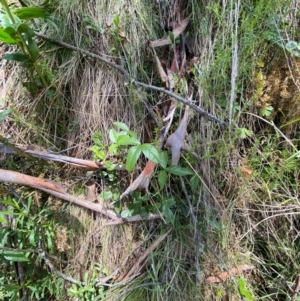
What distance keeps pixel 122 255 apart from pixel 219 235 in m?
0.32

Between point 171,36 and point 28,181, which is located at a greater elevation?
point 171,36

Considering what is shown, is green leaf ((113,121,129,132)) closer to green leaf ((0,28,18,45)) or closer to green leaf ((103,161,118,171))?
green leaf ((103,161,118,171))

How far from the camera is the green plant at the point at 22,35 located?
0.87 meters

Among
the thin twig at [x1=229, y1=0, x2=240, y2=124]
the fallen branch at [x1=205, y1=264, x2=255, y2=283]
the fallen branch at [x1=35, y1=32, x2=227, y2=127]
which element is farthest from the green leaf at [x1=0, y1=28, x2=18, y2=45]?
the fallen branch at [x1=205, y1=264, x2=255, y2=283]

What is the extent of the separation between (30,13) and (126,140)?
50 centimetres

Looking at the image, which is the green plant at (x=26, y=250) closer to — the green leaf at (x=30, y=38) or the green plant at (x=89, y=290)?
the green plant at (x=89, y=290)

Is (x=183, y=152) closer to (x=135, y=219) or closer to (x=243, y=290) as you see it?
(x=135, y=219)

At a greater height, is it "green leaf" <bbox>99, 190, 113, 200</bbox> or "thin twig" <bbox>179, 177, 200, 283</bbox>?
"green leaf" <bbox>99, 190, 113, 200</bbox>

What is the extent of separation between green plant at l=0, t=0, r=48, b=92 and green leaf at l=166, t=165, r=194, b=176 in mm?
507

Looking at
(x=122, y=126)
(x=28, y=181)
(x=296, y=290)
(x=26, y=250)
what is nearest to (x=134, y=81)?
(x=122, y=126)

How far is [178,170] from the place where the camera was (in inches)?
35.2

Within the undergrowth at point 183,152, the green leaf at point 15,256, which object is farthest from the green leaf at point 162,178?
the green leaf at point 15,256

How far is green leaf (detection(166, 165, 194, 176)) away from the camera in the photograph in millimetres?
892

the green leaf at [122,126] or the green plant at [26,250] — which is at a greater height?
the green leaf at [122,126]
